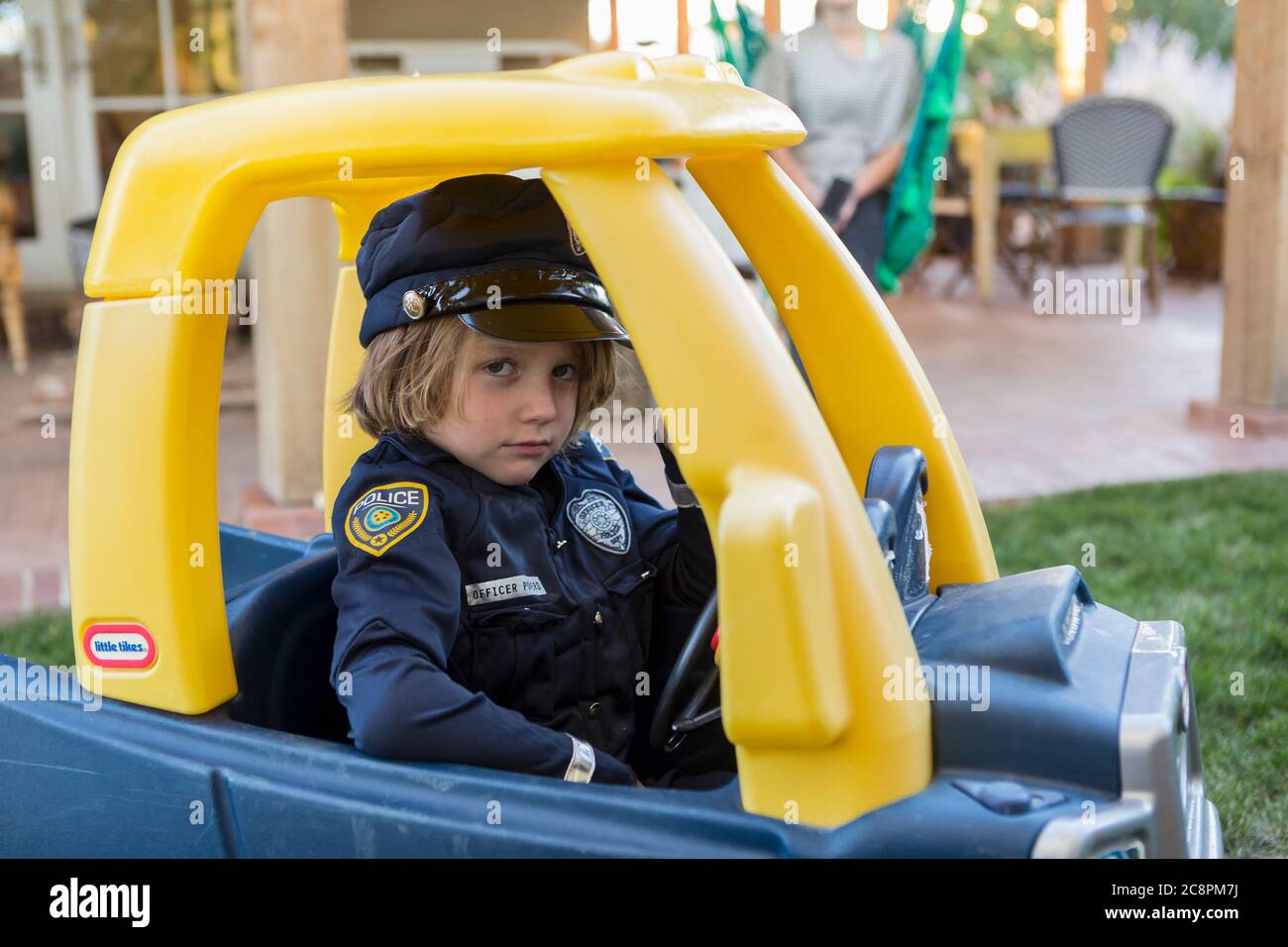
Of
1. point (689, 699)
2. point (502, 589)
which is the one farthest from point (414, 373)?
point (689, 699)

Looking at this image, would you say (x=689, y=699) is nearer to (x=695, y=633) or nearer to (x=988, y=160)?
(x=695, y=633)

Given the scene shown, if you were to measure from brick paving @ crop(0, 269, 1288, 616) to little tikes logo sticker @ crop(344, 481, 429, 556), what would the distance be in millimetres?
1412

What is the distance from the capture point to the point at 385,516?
1.58 meters

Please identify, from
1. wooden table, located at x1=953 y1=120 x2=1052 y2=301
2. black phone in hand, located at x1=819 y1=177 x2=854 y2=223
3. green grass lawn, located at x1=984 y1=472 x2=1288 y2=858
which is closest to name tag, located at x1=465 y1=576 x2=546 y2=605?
green grass lawn, located at x1=984 y1=472 x2=1288 y2=858

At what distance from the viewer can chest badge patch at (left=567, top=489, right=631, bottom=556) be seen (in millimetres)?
1806

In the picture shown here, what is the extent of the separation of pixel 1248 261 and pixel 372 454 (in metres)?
4.03

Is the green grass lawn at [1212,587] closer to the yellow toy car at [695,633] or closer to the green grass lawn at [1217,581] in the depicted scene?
the green grass lawn at [1217,581]

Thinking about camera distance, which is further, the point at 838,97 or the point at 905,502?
the point at 838,97

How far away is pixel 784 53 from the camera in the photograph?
4262 mm

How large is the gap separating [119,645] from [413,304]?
0.49 m

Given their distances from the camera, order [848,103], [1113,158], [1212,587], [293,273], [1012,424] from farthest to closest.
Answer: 1. [1113,158]
2. [1012,424]
3. [848,103]
4. [293,273]
5. [1212,587]

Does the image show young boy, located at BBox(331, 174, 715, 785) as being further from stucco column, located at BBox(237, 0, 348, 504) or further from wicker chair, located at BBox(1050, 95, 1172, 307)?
wicker chair, located at BBox(1050, 95, 1172, 307)
